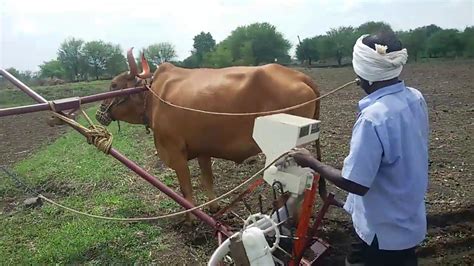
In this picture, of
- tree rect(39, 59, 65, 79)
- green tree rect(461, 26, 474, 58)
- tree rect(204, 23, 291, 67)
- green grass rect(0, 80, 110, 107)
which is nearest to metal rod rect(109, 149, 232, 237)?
green grass rect(0, 80, 110, 107)

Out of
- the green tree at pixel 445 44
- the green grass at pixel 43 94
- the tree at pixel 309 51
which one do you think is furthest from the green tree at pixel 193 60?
the green tree at pixel 445 44

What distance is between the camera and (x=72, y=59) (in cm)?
6291

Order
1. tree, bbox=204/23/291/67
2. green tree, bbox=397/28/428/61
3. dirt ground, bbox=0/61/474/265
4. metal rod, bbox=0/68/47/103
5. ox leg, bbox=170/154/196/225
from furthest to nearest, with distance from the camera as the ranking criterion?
tree, bbox=204/23/291/67
green tree, bbox=397/28/428/61
ox leg, bbox=170/154/196/225
metal rod, bbox=0/68/47/103
dirt ground, bbox=0/61/474/265

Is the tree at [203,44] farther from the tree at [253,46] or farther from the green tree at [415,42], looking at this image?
the green tree at [415,42]

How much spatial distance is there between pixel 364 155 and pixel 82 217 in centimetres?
441

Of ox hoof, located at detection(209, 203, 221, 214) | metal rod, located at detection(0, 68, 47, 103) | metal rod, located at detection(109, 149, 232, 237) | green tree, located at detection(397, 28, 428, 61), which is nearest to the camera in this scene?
metal rod, located at detection(109, 149, 232, 237)

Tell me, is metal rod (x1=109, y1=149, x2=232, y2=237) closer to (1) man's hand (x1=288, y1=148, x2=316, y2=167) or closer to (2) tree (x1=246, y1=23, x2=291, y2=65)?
(1) man's hand (x1=288, y1=148, x2=316, y2=167)

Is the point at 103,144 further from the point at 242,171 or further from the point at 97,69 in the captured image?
the point at 97,69

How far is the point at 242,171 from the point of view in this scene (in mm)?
7562

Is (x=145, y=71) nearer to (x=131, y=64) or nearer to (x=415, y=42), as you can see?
(x=131, y=64)

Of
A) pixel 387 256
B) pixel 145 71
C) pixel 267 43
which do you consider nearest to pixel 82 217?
pixel 145 71

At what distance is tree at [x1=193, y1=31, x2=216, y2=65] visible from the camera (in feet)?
203

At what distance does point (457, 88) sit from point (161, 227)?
1474 cm

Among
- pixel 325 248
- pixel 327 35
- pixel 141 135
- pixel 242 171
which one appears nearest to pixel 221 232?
pixel 325 248
